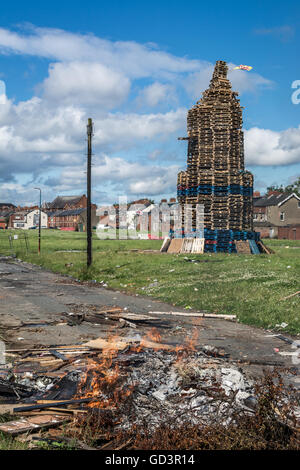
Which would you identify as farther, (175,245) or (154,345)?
(175,245)

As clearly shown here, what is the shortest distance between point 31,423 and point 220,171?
1001 inches

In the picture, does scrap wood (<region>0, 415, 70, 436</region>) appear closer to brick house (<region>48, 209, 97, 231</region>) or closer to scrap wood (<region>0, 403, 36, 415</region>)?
scrap wood (<region>0, 403, 36, 415</region>)

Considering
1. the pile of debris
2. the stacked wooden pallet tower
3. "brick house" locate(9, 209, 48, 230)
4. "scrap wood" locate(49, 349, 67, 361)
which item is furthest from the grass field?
"brick house" locate(9, 209, 48, 230)

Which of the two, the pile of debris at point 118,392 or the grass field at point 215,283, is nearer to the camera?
A: the pile of debris at point 118,392

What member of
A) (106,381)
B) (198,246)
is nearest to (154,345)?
(106,381)

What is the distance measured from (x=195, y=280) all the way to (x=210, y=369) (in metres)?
11.2

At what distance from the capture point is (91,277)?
→ 22266 mm

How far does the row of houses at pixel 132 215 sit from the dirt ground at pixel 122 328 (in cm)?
3055

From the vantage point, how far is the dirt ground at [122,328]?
9.25 metres

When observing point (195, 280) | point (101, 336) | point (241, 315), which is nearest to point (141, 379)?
point (101, 336)

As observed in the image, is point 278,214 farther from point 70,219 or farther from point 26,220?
point 26,220

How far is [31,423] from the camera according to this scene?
18.2 feet

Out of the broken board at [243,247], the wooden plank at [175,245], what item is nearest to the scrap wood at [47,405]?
the broken board at [243,247]

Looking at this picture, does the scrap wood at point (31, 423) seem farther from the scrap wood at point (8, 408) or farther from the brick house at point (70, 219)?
the brick house at point (70, 219)
